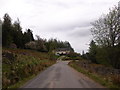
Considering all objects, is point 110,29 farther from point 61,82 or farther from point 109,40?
point 61,82

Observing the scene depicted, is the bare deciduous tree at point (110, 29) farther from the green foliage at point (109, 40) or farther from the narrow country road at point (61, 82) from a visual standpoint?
the narrow country road at point (61, 82)

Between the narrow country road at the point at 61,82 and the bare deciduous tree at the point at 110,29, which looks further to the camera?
the bare deciduous tree at the point at 110,29

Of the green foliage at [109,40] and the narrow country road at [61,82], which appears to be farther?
the green foliage at [109,40]

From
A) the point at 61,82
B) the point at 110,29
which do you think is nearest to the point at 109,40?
the point at 110,29

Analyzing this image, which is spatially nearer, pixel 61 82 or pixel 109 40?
pixel 61 82

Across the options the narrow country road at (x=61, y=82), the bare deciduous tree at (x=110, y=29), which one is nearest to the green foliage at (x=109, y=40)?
the bare deciduous tree at (x=110, y=29)

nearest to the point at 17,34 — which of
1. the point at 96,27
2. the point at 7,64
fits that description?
the point at 96,27

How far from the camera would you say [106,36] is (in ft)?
135

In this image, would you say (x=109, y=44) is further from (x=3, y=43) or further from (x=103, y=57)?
(x=3, y=43)

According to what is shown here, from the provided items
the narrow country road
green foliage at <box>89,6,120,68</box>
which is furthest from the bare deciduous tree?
the narrow country road

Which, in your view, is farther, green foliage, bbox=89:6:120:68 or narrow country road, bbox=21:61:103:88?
green foliage, bbox=89:6:120:68

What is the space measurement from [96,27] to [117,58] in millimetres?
8888

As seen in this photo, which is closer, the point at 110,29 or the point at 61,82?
the point at 61,82

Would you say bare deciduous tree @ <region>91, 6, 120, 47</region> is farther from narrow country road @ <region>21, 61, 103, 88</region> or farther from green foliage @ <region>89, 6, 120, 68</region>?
narrow country road @ <region>21, 61, 103, 88</region>
